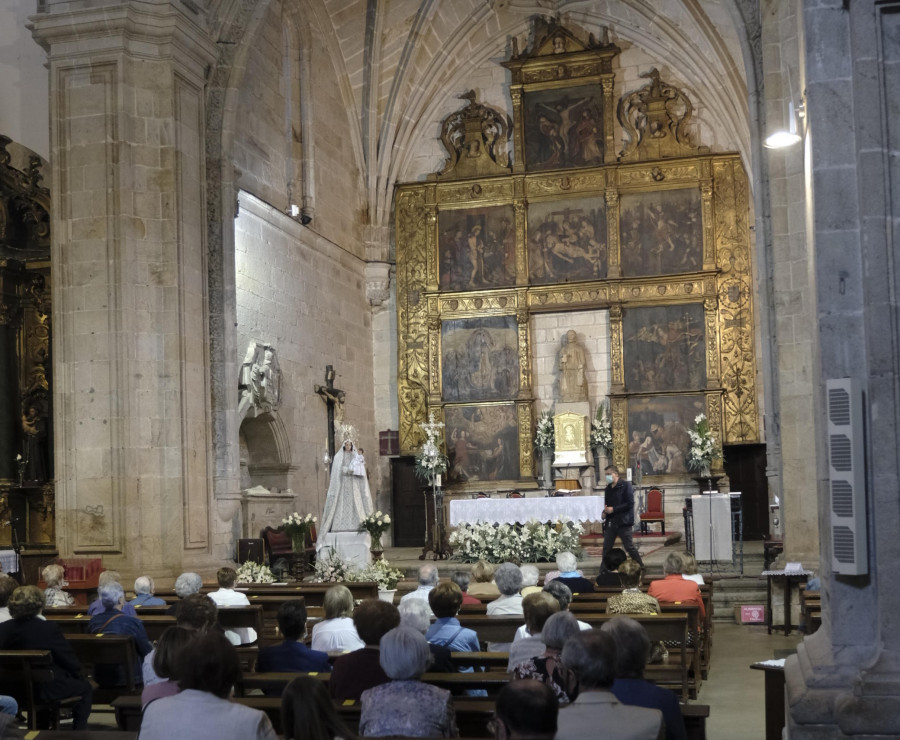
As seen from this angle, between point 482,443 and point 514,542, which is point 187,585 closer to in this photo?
point 514,542

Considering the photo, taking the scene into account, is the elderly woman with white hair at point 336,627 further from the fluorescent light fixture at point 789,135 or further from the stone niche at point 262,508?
the stone niche at point 262,508

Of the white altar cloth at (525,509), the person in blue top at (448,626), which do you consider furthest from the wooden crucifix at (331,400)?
the person in blue top at (448,626)

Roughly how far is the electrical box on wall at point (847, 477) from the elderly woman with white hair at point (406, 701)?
6.95 ft

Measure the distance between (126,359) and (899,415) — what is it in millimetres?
11806

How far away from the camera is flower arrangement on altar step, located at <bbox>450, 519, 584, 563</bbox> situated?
1585 cm

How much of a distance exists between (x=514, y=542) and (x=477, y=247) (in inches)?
424

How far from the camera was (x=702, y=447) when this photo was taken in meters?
22.9

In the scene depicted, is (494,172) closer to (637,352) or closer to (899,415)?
(637,352)

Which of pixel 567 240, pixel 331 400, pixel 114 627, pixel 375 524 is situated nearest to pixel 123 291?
pixel 375 524

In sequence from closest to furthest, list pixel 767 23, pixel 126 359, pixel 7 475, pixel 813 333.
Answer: pixel 813 333
pixel 767 23
pixel 126 359
pixel 7 475

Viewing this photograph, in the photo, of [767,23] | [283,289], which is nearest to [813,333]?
[767,23]

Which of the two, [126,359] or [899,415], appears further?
[126,359]

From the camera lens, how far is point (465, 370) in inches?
992

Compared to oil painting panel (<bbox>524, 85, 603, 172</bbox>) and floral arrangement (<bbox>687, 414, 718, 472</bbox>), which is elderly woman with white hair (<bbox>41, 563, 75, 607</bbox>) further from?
oil painting panel (<bbox>524, 85, 603, 172</bbox>)
